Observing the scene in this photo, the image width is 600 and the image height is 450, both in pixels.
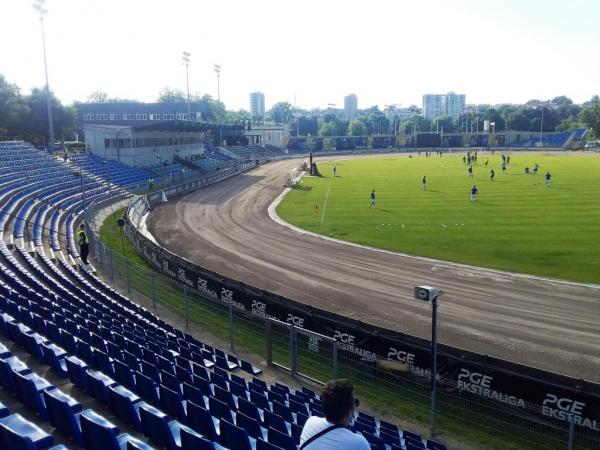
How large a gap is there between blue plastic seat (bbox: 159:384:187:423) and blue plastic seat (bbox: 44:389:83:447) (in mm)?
1344

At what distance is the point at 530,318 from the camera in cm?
1847

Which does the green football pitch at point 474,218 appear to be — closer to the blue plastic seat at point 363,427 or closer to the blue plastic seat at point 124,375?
the blue plastic seat at point 363,427

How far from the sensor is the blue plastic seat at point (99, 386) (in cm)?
827

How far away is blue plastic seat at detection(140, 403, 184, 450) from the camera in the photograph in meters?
6.86

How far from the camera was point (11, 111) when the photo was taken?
6788 centimetres

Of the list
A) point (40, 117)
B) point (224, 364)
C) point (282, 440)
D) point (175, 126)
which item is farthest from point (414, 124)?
point (282, 440)

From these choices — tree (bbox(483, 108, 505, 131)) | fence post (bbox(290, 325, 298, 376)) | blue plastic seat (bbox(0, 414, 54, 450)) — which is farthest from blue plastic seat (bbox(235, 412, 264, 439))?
tree (bbox(483, 108, 505, 131))

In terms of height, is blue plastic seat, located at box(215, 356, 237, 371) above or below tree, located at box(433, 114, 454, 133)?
below

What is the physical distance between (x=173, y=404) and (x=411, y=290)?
15.0 metres

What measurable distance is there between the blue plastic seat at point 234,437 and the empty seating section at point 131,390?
2cm

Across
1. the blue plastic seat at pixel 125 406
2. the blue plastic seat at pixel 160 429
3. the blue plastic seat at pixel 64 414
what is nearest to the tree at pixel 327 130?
the blue plastic seat at pixel 125 406

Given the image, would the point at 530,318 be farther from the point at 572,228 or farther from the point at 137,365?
the point at 572,228

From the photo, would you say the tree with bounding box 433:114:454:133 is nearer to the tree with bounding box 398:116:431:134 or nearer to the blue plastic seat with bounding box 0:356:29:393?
the tree with bounding box 398:116:431:134

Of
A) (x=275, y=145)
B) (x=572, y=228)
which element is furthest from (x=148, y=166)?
(x=275, y=145)
